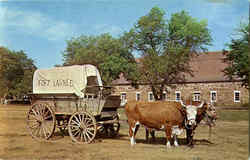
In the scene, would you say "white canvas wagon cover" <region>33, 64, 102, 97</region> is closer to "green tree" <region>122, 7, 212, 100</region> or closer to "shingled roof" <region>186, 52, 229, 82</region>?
"green tree" <region>122, 7, 212, 100</region>

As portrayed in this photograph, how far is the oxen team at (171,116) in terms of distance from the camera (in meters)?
9.59

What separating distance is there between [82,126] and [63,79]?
2211 millimetres

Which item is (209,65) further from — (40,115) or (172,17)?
(40,115)

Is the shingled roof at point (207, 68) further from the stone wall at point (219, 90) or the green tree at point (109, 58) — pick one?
the green tree at point (109, 58)

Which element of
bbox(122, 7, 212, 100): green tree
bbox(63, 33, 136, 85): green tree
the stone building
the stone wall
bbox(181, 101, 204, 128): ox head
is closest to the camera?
bbox(181, 101, 204, 128): ox head

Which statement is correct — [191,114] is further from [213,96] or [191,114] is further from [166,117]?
[213,96]

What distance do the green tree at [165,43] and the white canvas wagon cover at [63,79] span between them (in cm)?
1812

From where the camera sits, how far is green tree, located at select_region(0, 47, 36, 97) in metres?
43.4

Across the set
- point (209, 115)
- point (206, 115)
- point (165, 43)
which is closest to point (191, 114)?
point (206, 115)

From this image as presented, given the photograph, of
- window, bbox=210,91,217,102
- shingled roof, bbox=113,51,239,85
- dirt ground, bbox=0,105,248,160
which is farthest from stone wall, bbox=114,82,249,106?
dirt ground, bbox=0,105,248,160

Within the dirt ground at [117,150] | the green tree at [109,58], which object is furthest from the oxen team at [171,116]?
the green tree at [109,58]

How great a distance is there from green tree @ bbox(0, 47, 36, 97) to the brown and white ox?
34.8m

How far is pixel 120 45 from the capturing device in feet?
113

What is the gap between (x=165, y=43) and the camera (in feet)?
102
